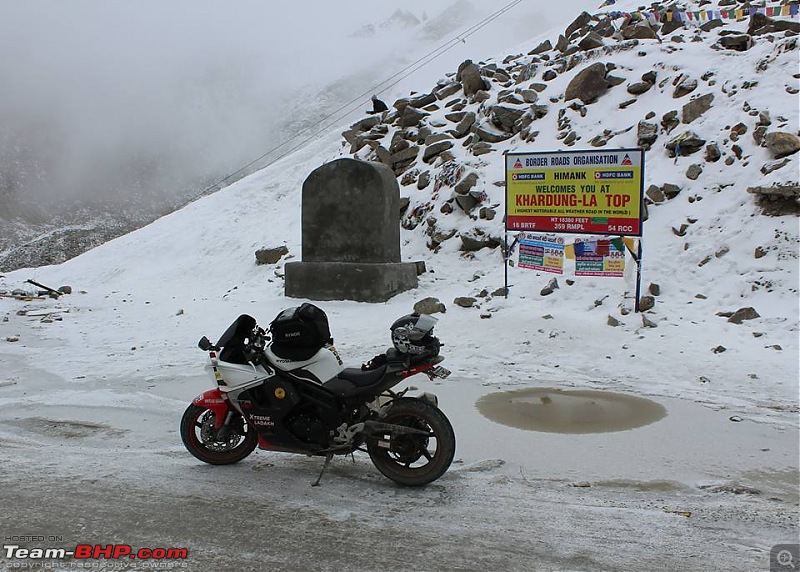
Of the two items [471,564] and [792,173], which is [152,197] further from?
[471,564]

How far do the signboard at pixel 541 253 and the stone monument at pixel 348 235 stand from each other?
223 cm

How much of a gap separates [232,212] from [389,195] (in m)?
7.60

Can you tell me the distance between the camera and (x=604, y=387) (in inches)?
266

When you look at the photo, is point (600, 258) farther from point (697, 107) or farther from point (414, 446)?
point (414, 446)

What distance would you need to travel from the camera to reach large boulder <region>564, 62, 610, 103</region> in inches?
578

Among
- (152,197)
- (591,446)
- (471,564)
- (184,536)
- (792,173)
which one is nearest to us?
(471,564)

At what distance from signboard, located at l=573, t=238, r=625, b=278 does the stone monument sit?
328 cm

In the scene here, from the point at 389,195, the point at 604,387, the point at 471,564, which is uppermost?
the point at 389,195

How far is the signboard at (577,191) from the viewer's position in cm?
910

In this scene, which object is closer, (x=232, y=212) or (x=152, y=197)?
(x=232, y=212)

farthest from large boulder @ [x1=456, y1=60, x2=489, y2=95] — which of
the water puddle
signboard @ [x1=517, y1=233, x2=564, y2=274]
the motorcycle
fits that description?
the motorcycle

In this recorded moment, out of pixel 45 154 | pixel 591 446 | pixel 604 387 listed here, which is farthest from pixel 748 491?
pixel 45 154

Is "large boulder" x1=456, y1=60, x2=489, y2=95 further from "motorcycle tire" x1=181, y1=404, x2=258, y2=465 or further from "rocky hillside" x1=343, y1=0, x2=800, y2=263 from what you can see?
"motorcycle tire" x1=181, y1=404, x2=258, y2=465

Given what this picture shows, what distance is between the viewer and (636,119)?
13289 mm
